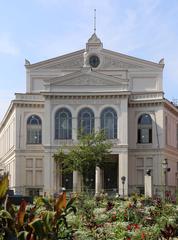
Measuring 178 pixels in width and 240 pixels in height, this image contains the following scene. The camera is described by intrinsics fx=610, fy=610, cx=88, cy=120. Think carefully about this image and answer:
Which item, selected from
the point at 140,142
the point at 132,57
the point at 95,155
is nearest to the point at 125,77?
the point at 132,57

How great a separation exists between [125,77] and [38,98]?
10856mm

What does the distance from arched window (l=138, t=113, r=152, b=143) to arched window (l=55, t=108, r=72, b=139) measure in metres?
8.31

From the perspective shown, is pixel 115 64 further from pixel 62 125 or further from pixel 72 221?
pixel 72 221

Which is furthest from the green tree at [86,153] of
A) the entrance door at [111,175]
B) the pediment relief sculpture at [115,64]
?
the pediment relief sculpture at [115,64]

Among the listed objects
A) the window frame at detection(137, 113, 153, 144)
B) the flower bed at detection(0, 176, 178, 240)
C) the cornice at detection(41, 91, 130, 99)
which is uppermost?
the cornice at detection(41, 91, 130, 99)

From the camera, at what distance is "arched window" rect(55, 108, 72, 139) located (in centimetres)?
6781

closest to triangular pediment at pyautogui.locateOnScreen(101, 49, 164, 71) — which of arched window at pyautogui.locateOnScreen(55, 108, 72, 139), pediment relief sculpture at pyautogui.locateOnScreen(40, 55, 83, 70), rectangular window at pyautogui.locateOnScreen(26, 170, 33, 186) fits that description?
pediment relief sculpture at pyautogui.locateOnScreen(40, 55, 83, 70)

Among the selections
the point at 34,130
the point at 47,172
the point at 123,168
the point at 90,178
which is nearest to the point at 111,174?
the point at 90,178

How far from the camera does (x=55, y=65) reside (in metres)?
76.7

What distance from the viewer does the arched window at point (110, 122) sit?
6769cm

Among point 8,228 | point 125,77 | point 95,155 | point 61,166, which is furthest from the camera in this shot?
point 125,77

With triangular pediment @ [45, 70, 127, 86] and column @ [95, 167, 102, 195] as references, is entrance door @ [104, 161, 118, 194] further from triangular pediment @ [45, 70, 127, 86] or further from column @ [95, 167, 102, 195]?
triangular pediment @ [45, 70, 127, 86]

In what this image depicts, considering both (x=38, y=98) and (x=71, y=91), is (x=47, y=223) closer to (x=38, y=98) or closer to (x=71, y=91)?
(x=71, y=91)

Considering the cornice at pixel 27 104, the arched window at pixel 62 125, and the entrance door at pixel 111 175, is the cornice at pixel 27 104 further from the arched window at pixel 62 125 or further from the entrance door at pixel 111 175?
the entrance door at pixel 111 175
